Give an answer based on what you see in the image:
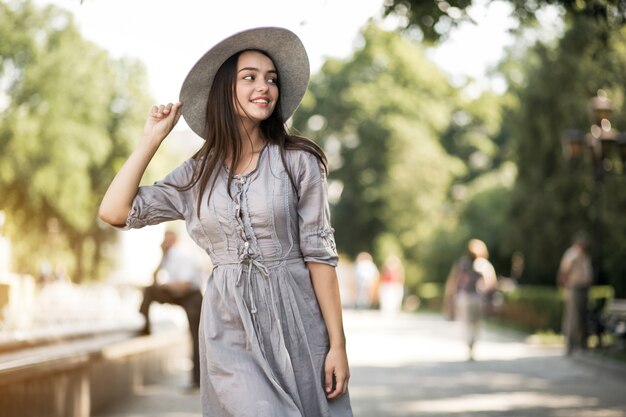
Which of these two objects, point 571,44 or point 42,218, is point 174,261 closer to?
point 571,44

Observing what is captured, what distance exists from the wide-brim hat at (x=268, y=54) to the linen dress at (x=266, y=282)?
32cm

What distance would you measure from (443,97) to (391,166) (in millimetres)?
5990

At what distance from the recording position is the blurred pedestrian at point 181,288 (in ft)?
43.5

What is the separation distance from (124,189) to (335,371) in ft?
3.20

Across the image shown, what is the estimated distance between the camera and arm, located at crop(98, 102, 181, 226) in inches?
174

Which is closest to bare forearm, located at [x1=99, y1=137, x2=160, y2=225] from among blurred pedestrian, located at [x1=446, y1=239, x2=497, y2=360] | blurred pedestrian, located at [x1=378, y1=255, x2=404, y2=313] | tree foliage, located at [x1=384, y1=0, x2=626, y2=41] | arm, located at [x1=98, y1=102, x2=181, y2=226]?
arm, located at [x1=98, y1=102, x2=181, y2=226]

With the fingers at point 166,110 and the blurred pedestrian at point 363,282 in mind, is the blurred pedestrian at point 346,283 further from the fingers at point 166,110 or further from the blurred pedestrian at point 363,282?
the fingers at point 166,110

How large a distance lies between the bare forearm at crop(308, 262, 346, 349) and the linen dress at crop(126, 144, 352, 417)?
0.03 metres

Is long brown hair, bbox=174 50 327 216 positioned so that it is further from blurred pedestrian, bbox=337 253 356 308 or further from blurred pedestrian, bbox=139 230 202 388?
blurred pedestrian, bbox=337 253 356 308

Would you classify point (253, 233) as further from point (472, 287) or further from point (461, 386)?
point (472, 287)

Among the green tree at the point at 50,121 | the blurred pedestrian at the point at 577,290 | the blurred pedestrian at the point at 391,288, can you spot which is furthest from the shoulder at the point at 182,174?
the blurred pedestrian at the point at 391,288

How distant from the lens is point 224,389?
4.25 m

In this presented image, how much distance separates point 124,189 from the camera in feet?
14.5

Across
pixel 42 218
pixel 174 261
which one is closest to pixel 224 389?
pixel 174 261
